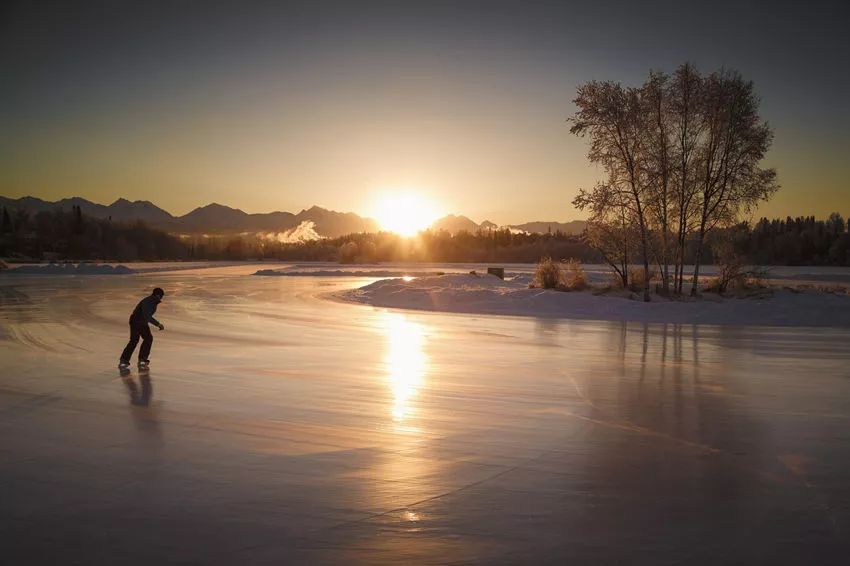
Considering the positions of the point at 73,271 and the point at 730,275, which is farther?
the point at 73,271

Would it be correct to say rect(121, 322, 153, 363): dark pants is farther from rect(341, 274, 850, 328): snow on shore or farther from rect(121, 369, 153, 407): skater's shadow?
rect(341, 274, 850, 328): snow on shore

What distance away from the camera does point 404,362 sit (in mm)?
10977

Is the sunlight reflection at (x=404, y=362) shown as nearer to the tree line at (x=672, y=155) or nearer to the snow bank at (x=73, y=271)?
the tree line at (x=672, y=155)

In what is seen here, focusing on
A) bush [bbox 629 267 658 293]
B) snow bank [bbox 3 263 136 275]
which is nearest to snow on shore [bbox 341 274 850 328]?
bush [bbox 629 267 658 293]

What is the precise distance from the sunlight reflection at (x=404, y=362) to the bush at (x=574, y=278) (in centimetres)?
1140

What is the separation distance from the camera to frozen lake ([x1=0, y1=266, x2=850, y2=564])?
3895 mm

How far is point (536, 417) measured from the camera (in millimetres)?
7117

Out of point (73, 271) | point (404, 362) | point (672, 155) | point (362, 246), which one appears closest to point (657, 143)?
point (672, 155)

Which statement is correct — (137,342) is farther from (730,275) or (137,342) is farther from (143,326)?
(730,275)

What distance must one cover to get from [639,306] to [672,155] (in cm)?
750

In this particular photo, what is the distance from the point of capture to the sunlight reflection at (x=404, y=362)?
7.83 m

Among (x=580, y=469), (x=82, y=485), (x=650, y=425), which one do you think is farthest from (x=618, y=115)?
(x=82, y=485)

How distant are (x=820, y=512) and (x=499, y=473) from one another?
98.7 inches

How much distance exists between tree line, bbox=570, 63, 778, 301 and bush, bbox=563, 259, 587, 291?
6.87 ft
